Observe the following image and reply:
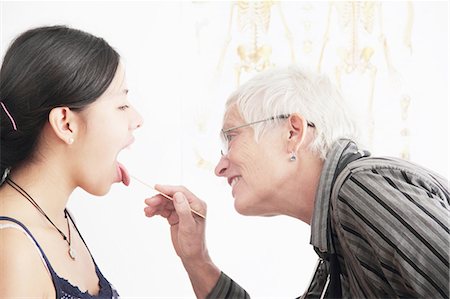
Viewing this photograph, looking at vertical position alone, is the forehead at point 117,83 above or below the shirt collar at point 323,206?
above

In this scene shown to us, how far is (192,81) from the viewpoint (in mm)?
2900

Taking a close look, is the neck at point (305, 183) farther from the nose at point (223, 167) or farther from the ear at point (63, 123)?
the ear at point (63, 123)

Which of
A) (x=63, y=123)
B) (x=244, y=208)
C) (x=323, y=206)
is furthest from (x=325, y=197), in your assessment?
(x=63, y=123)

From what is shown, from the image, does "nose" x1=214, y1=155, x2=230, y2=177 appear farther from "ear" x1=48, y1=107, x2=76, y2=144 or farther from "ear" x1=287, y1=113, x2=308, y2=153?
"ear" x1=48, y1=107, x2=76, y2=144

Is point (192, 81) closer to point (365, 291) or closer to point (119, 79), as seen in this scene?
point (119, 79)

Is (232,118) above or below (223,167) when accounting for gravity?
above

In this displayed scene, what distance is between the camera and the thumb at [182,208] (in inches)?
72.1

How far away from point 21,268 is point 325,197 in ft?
2.22

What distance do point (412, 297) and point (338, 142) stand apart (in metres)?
0.42

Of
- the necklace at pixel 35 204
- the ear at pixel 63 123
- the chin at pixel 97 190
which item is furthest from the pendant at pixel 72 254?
the ear at pixel 63 123

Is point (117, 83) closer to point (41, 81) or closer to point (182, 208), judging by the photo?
point (41, 81)

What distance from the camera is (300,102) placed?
5.34 feet

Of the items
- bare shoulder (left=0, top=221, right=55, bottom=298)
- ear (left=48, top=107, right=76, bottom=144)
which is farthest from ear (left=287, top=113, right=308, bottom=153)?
bare shoulder (left=0, top=221, right=55, bottom=298)

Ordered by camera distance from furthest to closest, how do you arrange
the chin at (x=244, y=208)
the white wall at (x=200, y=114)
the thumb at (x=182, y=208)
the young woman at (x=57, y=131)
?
the white wall at (x=200, y=114)
the thumb at (x=182, y=208)
the chin at (x=244, y=208)
the young woman at (x=57, y=131)
